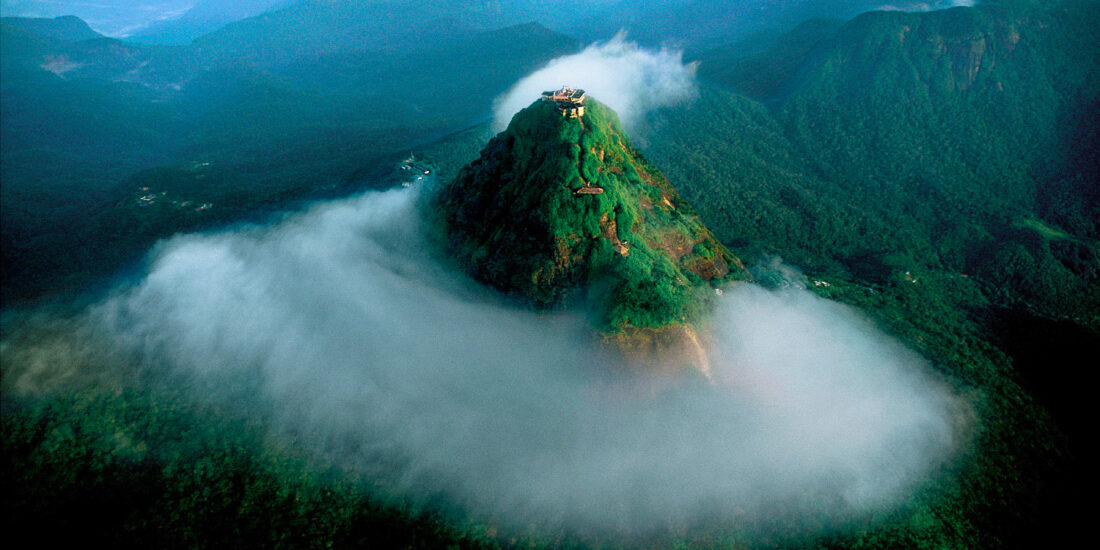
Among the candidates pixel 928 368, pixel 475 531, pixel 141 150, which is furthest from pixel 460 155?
pixel 141 150

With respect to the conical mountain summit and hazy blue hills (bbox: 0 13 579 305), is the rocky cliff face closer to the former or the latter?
the conical mountain summit

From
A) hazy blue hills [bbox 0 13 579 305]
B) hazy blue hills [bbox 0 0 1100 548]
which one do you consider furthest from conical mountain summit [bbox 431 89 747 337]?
hazy blue hills [bbox 0 13 579 305]

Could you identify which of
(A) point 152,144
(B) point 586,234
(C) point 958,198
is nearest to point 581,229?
→ (B) point 586,234

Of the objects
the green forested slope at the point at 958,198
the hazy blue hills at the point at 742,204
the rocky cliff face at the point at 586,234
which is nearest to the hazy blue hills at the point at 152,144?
the hazy blue hills at the point at 742,204

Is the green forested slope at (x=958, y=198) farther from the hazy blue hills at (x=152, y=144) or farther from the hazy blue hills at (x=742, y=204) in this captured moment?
the hazy blue hills at (x=152, y=144)

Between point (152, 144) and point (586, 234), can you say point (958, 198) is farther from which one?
point (152, 144)

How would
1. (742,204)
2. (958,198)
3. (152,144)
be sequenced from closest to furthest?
(742,204), (958,198), (152,144)

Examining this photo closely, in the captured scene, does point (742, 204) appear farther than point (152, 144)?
No

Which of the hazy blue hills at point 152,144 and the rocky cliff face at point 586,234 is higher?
the hazy blue hills at point 152,144

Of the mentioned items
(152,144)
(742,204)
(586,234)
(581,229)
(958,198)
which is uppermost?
(152,144)
